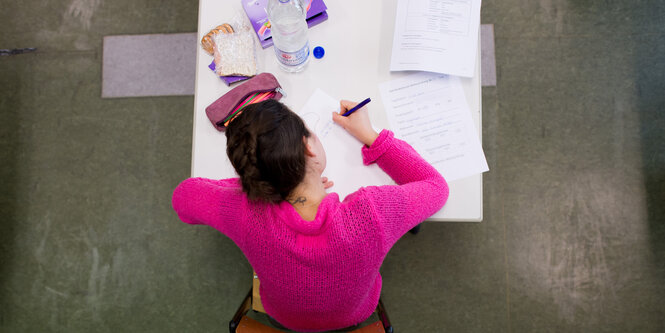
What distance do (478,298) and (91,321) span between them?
1.81m

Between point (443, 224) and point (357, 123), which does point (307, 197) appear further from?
point (443, 224)

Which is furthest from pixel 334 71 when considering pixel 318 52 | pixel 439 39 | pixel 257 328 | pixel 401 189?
pixel 257 328

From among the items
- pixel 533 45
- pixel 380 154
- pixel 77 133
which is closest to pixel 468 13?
pixel 380 154

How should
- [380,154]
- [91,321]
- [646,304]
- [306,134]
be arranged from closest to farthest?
[306,134], [380,154], [646,304], [91,321]

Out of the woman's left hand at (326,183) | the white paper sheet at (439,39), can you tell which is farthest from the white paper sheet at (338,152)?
the white paper sheet at (439,39)

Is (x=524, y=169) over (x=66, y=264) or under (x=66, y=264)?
over

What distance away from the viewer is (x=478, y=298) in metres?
1.70

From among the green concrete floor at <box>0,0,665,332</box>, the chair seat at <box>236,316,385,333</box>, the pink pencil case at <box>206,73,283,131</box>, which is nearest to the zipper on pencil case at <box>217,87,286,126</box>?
the pink pencil case at <box>206,73,283,131</box>

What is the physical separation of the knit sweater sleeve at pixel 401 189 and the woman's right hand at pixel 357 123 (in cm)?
3

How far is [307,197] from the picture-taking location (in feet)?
2.94

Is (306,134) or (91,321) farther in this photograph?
(91,321)

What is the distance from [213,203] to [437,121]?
0.65 meters

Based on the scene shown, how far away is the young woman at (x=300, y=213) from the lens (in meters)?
0.80

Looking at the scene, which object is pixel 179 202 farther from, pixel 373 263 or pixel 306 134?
pixel 373 263
